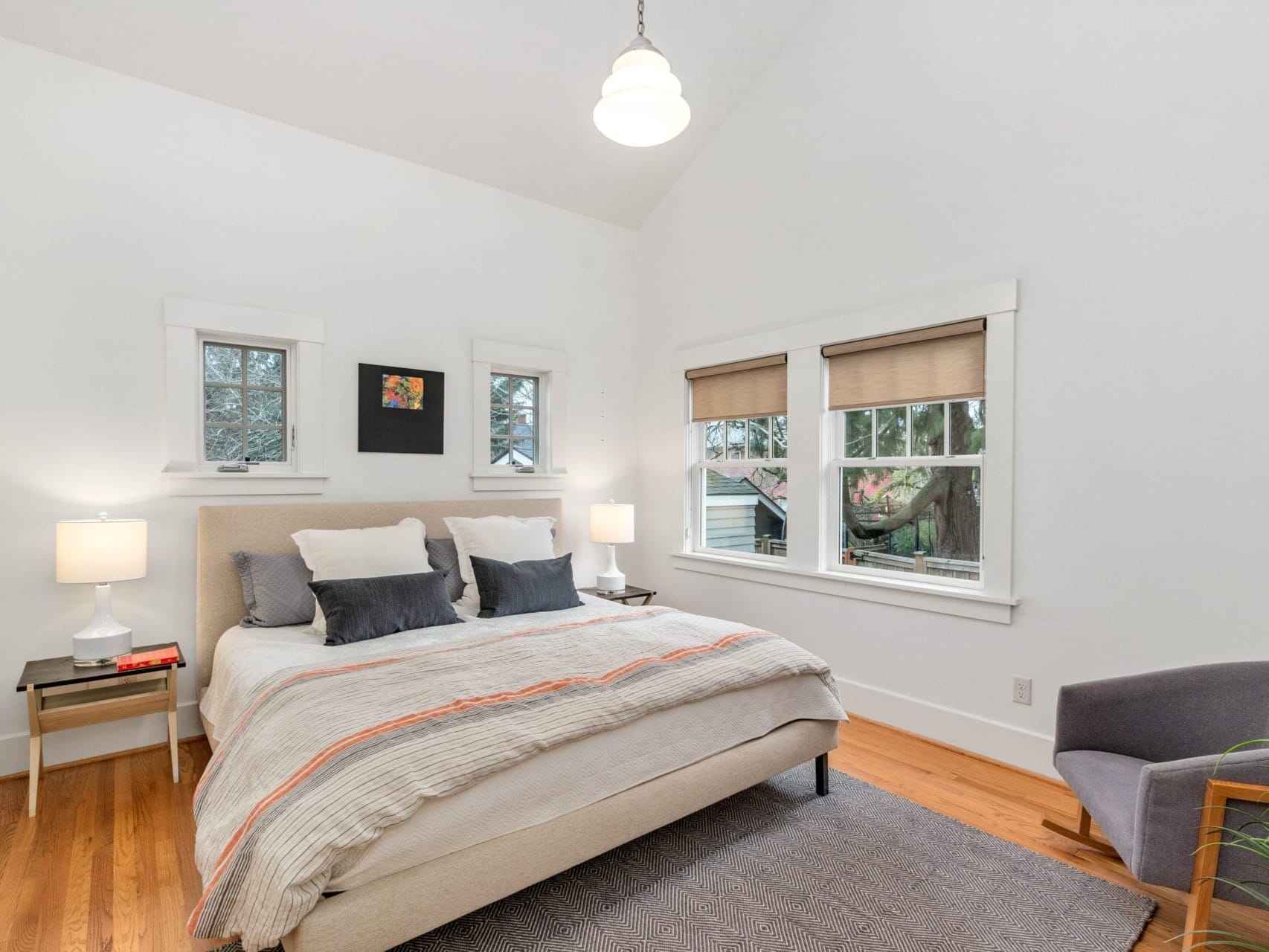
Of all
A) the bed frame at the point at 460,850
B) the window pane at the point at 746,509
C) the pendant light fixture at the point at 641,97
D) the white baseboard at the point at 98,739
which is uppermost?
the pendant light fixture at the point at 641,97

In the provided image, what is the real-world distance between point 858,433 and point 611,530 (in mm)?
1641

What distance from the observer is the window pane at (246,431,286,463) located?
11.6 ft

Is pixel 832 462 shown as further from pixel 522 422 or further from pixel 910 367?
pixel 522 422

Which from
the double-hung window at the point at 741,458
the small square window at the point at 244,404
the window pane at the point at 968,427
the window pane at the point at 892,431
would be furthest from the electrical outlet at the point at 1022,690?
the small square window at the point at 244,404

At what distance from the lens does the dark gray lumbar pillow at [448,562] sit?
361cm

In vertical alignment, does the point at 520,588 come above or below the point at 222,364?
below

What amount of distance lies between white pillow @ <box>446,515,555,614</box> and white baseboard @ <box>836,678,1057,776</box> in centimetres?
185

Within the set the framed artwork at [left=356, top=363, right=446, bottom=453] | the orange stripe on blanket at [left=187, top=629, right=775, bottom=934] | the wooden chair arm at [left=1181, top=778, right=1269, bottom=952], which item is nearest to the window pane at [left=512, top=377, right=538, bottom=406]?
the framed artwork at [left=356, top=363, right=446, bottom=453]

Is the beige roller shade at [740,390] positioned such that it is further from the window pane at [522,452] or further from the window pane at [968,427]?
the window pane at [522,452]

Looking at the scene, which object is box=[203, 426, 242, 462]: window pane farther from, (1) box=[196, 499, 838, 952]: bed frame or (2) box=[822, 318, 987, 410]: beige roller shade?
(2) box=[822, 318, 987, 410]: beige roller shade

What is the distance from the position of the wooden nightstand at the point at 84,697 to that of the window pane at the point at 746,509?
3.06m

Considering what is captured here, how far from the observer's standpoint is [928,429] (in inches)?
134

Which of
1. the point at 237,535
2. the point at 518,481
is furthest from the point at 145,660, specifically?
the point at 518,481

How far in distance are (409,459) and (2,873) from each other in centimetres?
236
